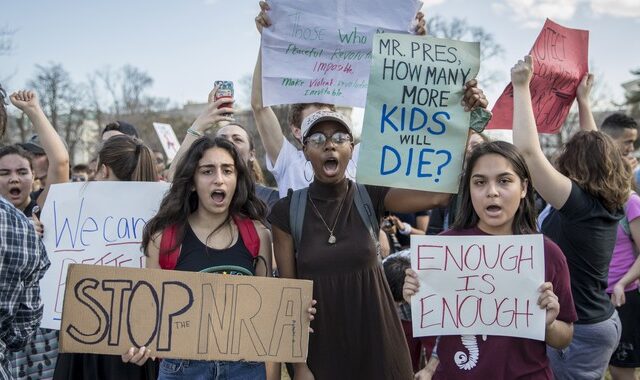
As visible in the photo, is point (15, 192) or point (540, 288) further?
point (15, 192)

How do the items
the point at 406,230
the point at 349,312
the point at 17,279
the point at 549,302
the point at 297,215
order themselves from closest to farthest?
the point at 17,279 < the point at 549,302 < the point at 349,312 < the point at 297,215 < the point at 406,230

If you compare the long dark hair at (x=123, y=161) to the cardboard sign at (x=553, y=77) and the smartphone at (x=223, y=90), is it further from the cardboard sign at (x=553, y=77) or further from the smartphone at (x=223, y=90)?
the cardboard sign at (x=553, y=77)

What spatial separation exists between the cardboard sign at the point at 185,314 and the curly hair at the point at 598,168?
172 cm

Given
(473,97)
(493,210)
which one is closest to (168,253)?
(493,210)

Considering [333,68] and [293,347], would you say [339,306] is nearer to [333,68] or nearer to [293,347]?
[293,347]

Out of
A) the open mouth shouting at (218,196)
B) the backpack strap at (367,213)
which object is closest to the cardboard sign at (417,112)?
the backpack strap at (367,213)

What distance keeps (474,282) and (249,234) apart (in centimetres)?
118

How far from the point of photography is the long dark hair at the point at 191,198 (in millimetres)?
3162

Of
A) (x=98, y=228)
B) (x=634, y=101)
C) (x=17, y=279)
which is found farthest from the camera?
(x=634, y=101)

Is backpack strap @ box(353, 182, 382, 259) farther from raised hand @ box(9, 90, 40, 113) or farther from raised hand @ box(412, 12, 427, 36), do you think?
raised hand @ box(9, 90, 40, 113)

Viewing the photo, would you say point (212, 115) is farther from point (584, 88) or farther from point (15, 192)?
point (584, 88)

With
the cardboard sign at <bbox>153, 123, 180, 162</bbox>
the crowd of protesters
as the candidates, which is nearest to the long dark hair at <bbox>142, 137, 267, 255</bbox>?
the crowd of protesters

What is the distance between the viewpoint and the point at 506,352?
2650 mm

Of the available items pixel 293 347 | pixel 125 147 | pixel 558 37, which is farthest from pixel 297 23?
pixel 293 347
